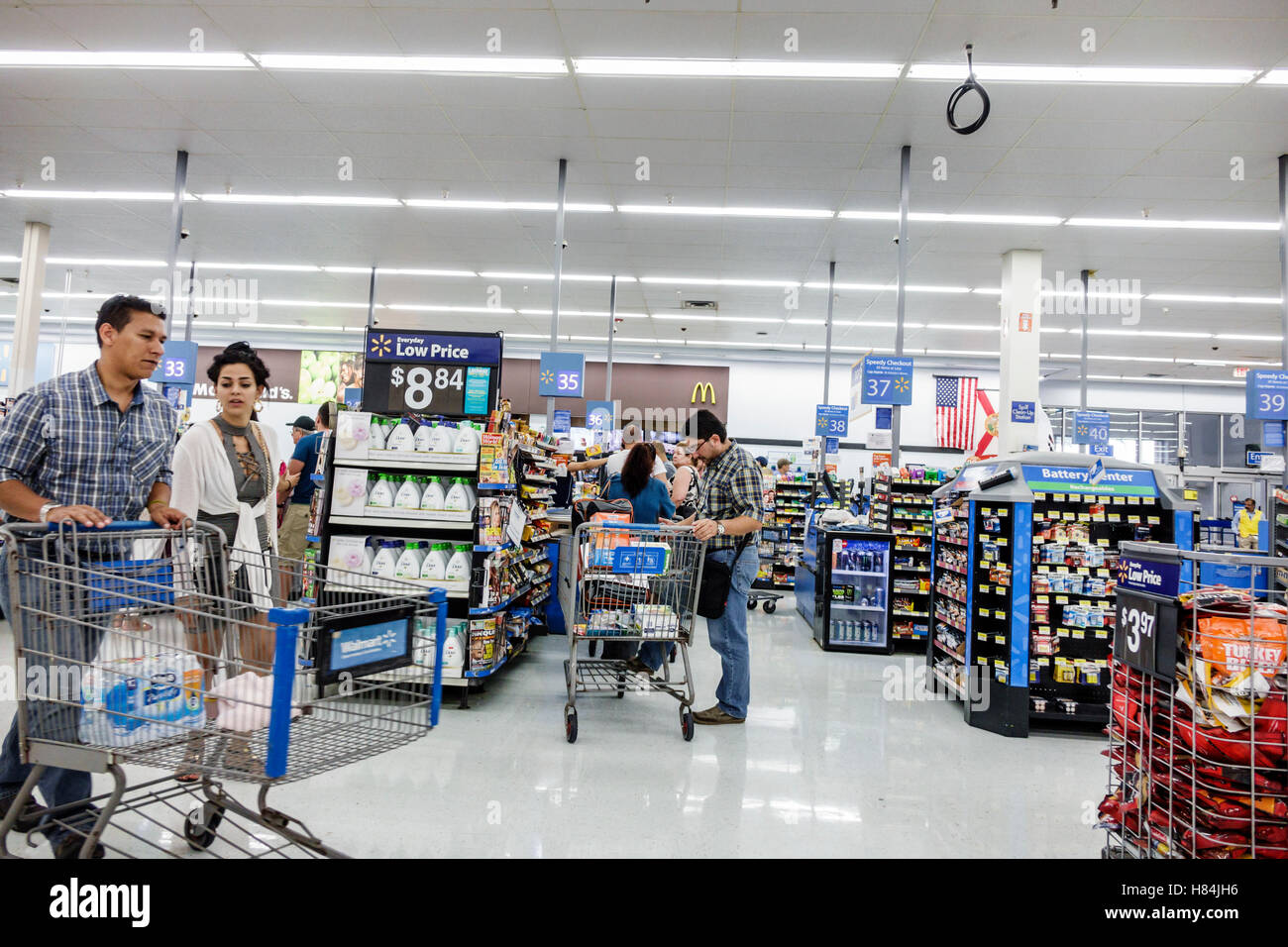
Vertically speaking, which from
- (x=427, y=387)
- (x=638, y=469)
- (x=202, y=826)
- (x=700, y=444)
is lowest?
(x=202, y=826)

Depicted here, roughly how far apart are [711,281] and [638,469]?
7850 mm

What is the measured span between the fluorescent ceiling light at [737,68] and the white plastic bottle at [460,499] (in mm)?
3940

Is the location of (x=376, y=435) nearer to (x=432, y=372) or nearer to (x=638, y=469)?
(x=432, y=372)

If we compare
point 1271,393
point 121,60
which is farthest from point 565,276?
point 1271,393

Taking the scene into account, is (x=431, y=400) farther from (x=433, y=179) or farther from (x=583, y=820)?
(x=433, y=179)

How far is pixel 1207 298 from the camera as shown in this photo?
11.2 meters

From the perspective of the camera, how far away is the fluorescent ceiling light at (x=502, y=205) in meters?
8.96

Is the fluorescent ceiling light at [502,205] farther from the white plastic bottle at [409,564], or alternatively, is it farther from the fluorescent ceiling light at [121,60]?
the white plastic bottle at [409,564]

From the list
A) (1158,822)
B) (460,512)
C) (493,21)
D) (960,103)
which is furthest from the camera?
(960,103)

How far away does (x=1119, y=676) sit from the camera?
7.11 feet

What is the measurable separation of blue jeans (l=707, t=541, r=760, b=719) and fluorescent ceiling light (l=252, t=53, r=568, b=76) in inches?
178

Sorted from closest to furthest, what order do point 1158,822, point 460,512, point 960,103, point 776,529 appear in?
1. point 1158,822
2. point 460,512
3. point 960,103
4. point 776,529
